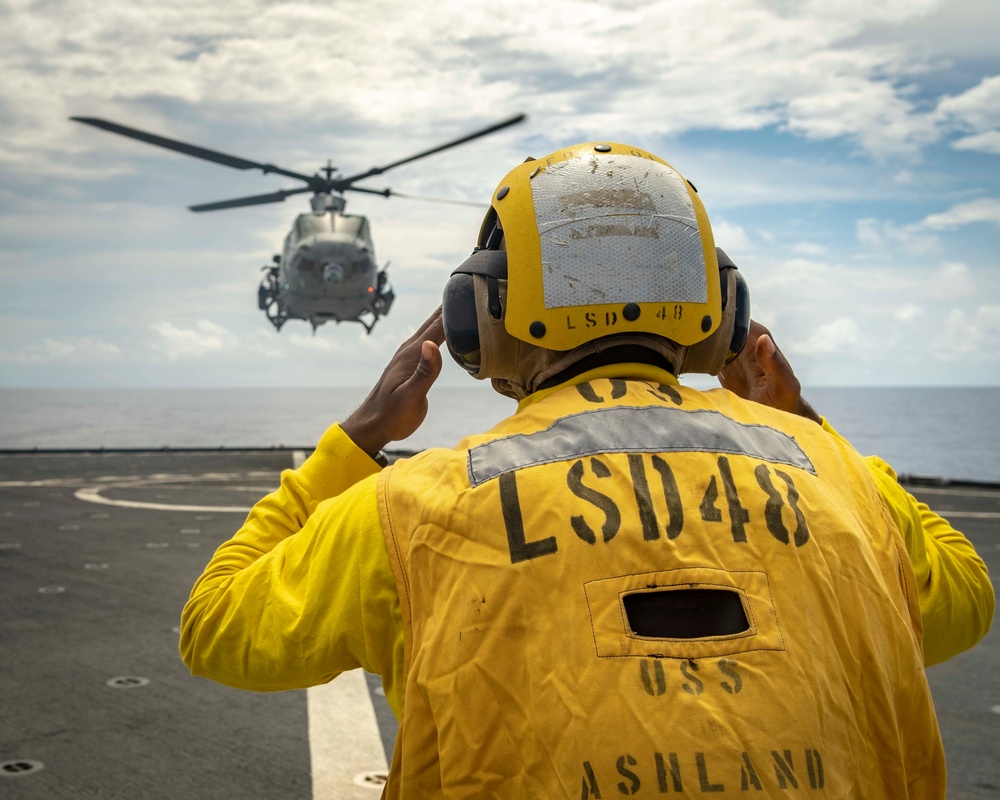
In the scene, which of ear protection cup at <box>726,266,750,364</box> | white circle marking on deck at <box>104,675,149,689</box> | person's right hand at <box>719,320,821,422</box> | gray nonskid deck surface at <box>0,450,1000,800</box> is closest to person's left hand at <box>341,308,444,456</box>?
ear protection cup at <box>726,266,750,364</box>

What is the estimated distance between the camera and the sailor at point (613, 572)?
4.53 feet

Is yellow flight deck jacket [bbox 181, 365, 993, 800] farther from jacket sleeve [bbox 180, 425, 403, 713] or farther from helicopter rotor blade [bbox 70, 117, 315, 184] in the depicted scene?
helicopter rotor blade [bbox 70, 117, 315, 184]

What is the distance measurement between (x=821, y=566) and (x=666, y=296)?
0.54 m

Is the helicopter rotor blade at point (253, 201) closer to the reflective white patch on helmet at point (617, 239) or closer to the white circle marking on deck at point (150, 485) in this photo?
the white circle marking on deck at point (150, 485)

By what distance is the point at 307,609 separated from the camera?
62.5 inches

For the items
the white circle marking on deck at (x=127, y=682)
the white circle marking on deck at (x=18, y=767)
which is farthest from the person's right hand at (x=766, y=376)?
the white circle marking on deck at (x=127, y=682)

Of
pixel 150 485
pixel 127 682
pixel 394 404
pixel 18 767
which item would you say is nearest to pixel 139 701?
pixel 127 682

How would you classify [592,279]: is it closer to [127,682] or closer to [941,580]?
[941,580]

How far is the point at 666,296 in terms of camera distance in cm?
171

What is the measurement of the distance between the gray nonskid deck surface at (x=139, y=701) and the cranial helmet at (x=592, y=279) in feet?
10.2

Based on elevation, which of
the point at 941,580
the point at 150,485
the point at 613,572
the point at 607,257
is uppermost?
the point at 607,257

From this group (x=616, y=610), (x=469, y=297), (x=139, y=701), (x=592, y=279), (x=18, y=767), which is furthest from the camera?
(x=139, y=701)

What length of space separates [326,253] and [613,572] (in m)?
21.9

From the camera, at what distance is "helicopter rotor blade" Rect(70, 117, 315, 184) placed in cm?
1959
